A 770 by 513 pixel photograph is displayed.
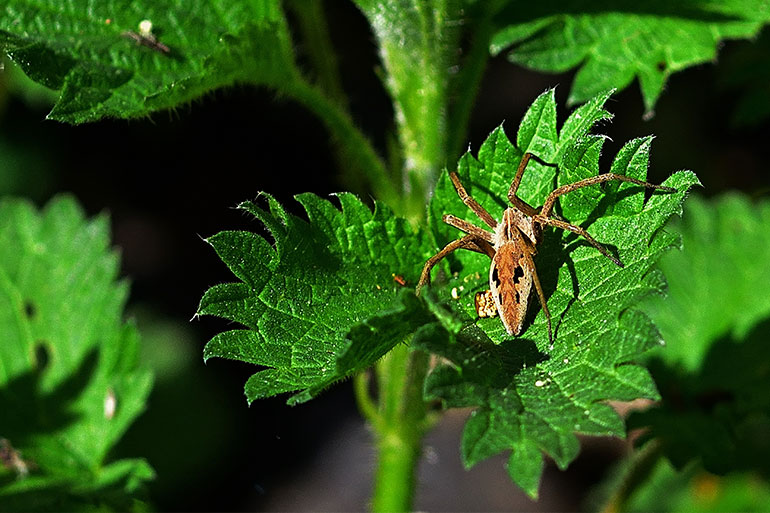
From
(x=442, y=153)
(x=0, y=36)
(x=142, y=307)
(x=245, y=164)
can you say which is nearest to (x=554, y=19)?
(x=442, y=153)

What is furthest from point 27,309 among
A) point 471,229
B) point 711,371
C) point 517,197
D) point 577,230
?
point 711,371

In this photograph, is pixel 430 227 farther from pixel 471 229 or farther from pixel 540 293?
pixel 540 293

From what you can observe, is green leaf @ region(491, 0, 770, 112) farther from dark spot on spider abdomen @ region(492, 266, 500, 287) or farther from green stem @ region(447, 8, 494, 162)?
dark spot on spider abdomen @ region(492, 266, 500, 287)

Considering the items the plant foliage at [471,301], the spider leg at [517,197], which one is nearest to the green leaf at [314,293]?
the plant foliage at [471,301]

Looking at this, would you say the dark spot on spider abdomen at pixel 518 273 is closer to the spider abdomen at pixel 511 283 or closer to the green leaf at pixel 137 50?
the spider abdomen at pixel 511 283

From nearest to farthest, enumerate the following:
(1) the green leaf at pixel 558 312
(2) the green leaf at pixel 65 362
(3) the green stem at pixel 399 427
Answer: (1) the green leaf at pixel 558 312 → (3) the green stem at pixel 399 427 → (2) the green leaf at pixel 65 362

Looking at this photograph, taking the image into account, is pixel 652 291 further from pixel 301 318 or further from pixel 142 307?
pixel 142 307

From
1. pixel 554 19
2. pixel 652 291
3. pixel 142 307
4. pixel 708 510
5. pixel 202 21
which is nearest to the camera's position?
pixel 652 291
